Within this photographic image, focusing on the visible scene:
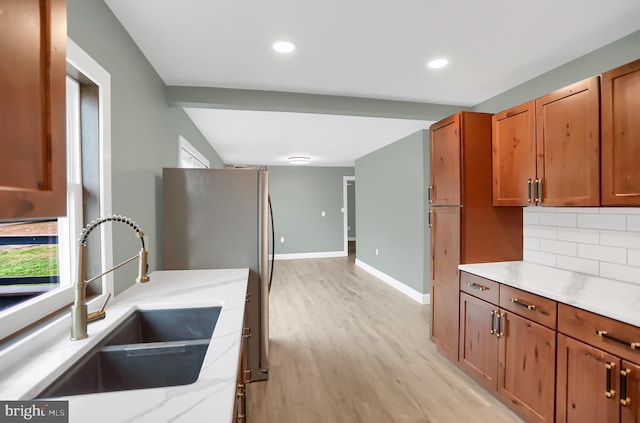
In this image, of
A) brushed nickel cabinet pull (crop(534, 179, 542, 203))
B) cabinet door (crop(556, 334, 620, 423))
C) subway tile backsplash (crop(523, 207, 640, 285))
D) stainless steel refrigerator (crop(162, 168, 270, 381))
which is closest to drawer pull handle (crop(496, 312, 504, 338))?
cabinet door (crop(556, 334, 620, 423))

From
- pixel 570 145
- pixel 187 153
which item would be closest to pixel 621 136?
pixel 570 145

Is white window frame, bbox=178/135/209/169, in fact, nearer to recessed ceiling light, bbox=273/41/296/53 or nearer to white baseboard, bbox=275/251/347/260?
recessed ceiling light, bbox=273/41/296/53

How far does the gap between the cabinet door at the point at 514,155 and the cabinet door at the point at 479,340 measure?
Result: 82 cm

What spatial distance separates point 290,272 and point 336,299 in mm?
1923

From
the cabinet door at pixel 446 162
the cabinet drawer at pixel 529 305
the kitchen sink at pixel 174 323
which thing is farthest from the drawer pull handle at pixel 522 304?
the kitchen sink at pixel 174 323

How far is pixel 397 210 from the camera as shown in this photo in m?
4.79

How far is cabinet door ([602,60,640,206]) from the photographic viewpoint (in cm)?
154

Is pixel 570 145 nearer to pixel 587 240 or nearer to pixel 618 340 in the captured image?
pixel 587 240

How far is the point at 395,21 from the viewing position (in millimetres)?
1700

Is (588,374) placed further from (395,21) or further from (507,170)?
(395,21)

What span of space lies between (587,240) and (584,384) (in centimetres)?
103

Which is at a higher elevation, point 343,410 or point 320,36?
point 320,36

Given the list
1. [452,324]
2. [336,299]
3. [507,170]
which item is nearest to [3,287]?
[452,324]

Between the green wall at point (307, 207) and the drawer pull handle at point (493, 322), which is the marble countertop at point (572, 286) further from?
the green wall at point (307, 207)
